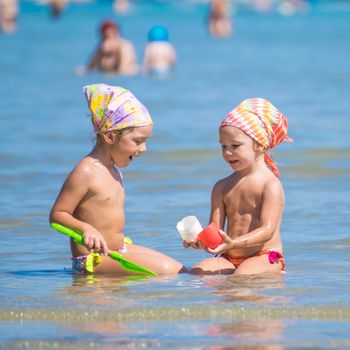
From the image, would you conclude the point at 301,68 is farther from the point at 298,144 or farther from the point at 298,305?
the point at 298,305

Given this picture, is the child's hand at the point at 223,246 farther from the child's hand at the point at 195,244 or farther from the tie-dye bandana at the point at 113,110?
the tie-dye bandana at the point at 113,110

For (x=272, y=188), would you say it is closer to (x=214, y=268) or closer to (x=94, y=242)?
(x=214, y=268)

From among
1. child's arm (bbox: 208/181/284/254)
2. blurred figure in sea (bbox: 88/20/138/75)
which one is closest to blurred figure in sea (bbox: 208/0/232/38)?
blurred figure in sea (bbox: 88/20/138/75)

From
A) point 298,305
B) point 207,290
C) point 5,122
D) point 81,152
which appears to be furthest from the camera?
point 5,122

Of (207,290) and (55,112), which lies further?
(55,112)

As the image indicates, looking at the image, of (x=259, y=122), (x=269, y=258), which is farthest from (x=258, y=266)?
Result: (x=259, y=122)

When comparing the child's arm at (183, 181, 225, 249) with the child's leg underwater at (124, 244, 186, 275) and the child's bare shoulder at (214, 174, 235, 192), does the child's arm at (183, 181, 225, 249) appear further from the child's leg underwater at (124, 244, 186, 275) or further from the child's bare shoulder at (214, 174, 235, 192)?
the child's leg underwater at (124, 244, 186, 275)

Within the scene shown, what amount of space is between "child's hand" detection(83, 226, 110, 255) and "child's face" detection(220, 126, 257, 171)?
0.77m

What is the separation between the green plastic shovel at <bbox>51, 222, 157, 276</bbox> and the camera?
18.8ft

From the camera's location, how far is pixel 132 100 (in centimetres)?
600

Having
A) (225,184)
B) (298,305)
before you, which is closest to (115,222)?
(225,184)

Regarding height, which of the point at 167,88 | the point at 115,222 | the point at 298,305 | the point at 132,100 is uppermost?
the point at 167,88

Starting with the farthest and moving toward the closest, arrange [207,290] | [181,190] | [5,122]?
[5,122], [181,190], [207,290]

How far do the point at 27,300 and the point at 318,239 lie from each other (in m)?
2.24
